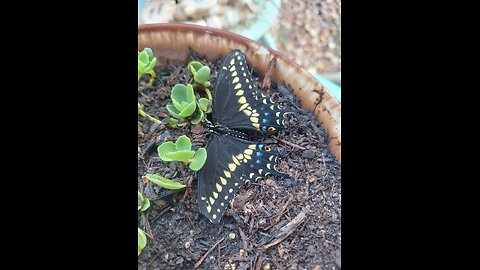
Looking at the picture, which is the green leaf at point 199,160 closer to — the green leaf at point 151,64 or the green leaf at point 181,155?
the green leaf at point 181,155

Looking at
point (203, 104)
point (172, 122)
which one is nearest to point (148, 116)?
point (172, 122)

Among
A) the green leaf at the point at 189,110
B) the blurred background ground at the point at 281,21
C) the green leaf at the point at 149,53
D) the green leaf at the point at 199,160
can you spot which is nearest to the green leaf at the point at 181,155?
the green leaf at the point at 199,160

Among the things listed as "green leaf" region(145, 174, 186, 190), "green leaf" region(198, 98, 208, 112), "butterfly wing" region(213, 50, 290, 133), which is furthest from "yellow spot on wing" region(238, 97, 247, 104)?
"green leaf" region(145, 174, 186, 190)

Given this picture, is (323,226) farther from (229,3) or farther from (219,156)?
(229,3)

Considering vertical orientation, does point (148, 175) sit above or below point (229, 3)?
below

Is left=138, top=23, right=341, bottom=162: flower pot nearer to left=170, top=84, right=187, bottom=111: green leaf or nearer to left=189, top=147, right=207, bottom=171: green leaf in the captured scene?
left=170, top=84, right=187, bottom=111: green leaf
